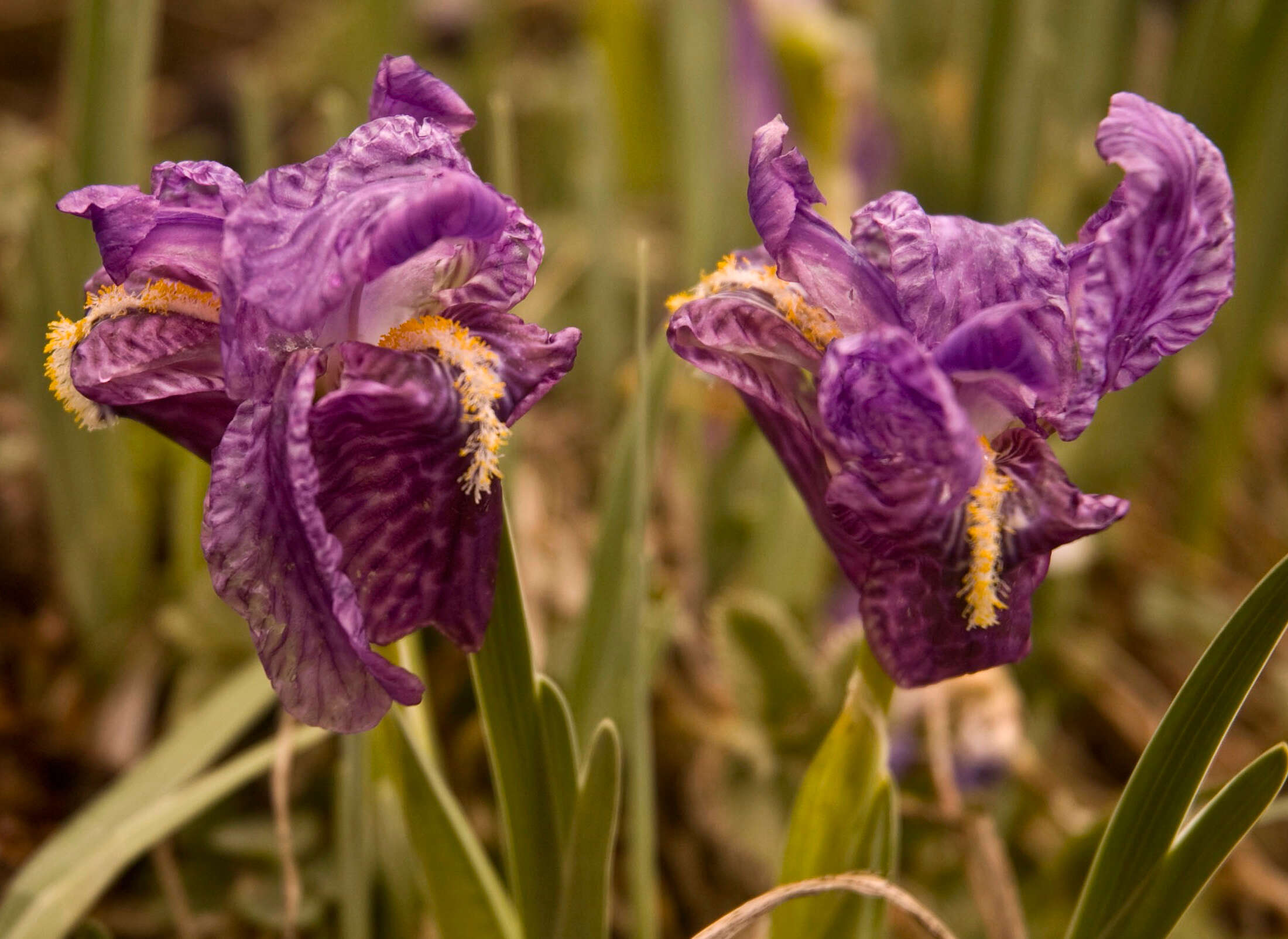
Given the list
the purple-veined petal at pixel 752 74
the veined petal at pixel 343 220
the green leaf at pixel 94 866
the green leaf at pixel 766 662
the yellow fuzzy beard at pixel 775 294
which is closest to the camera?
the veined petal at pixel 343 220

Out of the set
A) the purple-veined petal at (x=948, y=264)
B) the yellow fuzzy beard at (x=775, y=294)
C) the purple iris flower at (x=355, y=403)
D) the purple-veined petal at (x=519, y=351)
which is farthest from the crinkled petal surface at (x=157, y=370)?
the purple-veined petal at (x=948, y=264)

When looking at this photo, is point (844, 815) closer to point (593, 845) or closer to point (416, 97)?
point (593, 845)

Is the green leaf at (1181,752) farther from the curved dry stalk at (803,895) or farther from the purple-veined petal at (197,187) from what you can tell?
the purple-veined petal at (197,187)

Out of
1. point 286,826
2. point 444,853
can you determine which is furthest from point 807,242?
point 286,826

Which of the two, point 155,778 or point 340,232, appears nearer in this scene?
point 340,232

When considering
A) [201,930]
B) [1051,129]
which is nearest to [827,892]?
[201,930]

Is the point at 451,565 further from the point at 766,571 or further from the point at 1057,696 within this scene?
the point at 1057,696

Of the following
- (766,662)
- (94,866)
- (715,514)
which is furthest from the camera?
(715,514)
